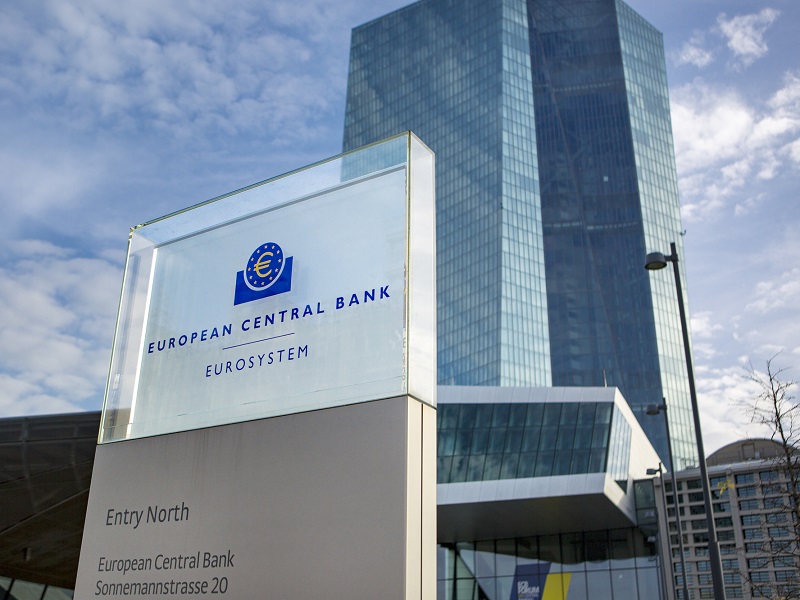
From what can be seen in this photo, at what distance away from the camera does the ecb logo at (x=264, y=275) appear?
8.22 meters

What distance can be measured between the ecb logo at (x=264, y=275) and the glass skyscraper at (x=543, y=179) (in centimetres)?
10821

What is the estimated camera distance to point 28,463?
1447cm

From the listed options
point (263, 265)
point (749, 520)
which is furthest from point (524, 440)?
point (749, 520)

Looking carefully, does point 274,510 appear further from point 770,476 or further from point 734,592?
point 734,592

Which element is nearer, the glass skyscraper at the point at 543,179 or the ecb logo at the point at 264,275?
the ecb logo at the point at 264,275

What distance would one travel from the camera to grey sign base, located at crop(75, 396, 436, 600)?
668 centimetres

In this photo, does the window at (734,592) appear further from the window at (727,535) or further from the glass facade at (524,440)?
the glass facade at (524,440)

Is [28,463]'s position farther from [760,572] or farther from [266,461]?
[760,572]

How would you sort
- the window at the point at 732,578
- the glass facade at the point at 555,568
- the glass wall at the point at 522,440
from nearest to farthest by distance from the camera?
the glass wall at the point at 522,440 < the glass facade at the point at 555,568 < the window at the point at 732,578

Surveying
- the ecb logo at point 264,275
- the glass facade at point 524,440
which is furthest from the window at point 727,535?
the ecb logo at point 264,275

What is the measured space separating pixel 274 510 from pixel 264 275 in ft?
7.89

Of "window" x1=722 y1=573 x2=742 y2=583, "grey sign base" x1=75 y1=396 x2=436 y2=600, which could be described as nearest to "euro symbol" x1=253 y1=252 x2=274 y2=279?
"grey sign base" x1=75 y1=396 x2=436 y2=600

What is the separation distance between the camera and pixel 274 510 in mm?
7312

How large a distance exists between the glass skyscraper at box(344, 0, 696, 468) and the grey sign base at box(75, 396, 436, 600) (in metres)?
108
